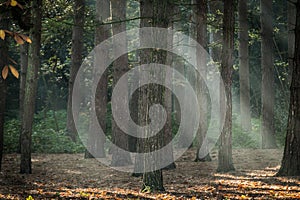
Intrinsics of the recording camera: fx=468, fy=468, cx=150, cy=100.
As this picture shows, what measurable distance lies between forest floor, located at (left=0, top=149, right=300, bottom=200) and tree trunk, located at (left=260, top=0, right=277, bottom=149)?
11.5ft

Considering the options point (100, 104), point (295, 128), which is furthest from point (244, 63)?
point (295, 128)

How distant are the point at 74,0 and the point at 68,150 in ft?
23.9

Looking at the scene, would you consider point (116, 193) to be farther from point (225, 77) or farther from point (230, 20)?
point (230, 20)

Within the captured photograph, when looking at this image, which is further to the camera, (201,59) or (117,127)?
(201,59)

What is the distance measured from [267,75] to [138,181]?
11305 mm

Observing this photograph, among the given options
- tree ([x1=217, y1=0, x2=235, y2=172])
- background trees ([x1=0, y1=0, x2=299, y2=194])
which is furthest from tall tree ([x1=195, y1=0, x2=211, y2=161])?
tree ([x1=217, y1=0, x2=235, y2=172])

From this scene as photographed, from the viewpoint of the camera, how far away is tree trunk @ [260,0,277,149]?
70.4 ft

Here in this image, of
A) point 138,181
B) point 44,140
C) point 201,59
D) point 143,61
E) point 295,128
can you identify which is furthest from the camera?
point 44,140

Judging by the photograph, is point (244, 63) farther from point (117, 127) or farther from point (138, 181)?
point (138, 181)

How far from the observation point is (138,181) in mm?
12797

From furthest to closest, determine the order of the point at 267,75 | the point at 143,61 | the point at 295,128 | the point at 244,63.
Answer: the point at 244,63
the point at 267,75
the point at 295,128
the point at 143,61

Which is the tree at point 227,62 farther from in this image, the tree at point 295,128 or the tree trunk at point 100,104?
the tree trunk at point 100,104

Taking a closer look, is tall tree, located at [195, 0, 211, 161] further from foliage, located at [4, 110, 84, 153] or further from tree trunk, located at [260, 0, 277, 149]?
foliage, located at [4, 110, 84, 153]

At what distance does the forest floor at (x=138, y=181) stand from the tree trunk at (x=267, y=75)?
3513mm
